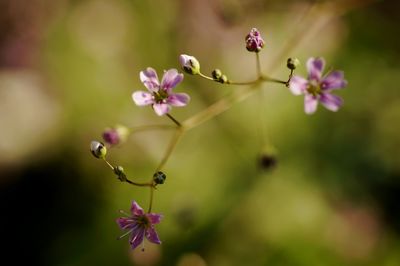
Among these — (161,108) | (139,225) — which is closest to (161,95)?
(161,108)

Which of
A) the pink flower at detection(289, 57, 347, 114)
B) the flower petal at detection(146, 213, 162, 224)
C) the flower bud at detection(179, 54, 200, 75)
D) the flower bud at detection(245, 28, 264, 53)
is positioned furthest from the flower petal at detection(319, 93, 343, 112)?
the flower petal at detection(146, 213, 162, 224)

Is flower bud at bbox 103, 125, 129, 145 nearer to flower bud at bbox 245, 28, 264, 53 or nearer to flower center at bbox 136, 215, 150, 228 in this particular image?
flower center at bbox 136, 215, 150, 228

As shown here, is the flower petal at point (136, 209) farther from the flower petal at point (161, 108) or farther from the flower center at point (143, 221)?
the flower petal at point (161, 108)

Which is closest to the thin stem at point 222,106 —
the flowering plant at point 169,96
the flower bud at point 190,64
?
the flowering plant at point 169,96

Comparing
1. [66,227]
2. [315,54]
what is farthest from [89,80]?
[315,54]

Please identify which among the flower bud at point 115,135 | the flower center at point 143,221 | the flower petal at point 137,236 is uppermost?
the flower bud at point 115,135

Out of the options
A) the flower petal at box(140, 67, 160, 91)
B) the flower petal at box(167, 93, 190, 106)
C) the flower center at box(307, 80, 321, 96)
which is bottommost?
the flower petal at box(167, 93, 190, 106)
